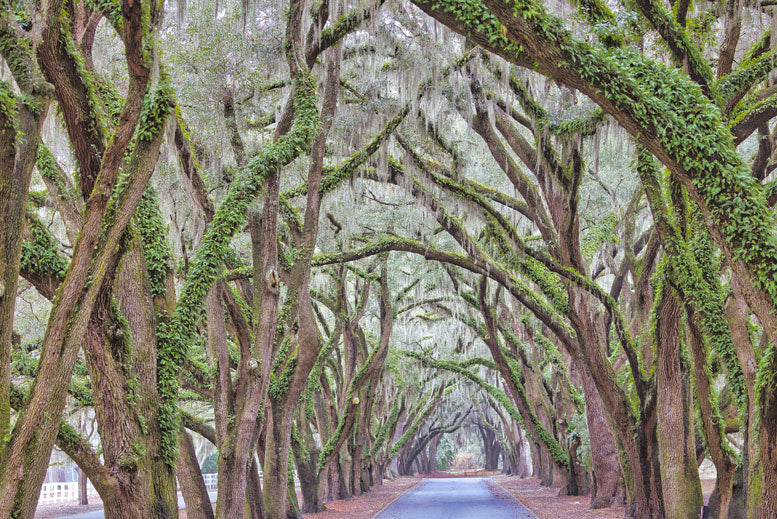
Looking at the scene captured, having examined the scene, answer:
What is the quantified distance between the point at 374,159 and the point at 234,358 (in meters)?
4.00

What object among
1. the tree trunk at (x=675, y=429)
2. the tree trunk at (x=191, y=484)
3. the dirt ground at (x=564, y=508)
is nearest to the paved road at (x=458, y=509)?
the dirt ground at (x=564, y=508)

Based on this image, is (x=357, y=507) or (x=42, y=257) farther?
(x=357, y=507)

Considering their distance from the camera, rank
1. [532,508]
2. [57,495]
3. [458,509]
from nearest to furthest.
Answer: [532,508] → [458,509] → [57,495]

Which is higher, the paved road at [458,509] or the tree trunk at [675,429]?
the tree trunk at [675,429]

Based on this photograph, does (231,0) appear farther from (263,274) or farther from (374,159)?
(263,274)

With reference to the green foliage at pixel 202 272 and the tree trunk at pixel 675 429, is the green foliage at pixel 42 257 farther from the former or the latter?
the tree trunk at pixel 675 429

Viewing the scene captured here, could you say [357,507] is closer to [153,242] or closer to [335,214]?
[335,214]

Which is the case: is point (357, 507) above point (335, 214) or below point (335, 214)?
below

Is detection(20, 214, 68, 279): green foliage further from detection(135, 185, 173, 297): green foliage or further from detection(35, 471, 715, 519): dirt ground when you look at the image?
detection(35, 471, 715, 519): dirt ground

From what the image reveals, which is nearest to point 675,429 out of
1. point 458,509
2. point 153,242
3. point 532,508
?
point 153,242

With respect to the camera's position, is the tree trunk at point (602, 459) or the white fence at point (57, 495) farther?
the white fence at point (57, 495)

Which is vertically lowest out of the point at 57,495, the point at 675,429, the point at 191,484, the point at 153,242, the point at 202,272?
the point at 57,495

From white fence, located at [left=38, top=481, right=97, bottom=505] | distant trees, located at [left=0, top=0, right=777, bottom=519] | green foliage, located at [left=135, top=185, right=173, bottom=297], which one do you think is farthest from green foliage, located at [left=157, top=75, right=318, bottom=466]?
white fence, located at [left=38, top=481, right=97, bottom=505]

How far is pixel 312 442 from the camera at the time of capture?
1684 centimetres
